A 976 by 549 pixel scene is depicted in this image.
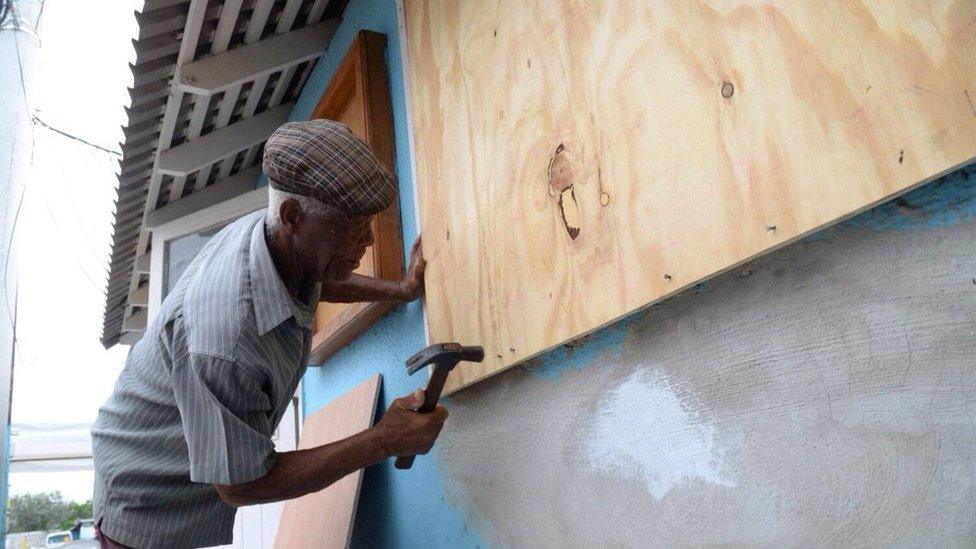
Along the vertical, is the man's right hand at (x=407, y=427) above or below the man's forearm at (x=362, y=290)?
below

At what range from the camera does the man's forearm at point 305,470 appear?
1675 millimetres

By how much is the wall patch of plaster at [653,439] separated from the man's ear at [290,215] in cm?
90

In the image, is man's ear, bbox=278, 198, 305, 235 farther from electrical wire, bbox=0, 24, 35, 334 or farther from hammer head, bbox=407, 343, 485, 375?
electrical wire, bbox=0, 24, 35, 334

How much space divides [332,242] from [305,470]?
1.87 ft

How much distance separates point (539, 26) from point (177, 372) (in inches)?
48.0

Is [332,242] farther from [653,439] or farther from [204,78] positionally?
[204,78]

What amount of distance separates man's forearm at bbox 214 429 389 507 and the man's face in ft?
1.52

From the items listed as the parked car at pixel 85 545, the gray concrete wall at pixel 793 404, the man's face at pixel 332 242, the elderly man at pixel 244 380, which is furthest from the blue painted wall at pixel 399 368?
the parked car at pixel 85 545

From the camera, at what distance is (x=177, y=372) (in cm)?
170

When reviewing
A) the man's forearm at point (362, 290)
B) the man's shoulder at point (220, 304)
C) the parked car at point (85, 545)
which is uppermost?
the man's forearm at point (362, 290)

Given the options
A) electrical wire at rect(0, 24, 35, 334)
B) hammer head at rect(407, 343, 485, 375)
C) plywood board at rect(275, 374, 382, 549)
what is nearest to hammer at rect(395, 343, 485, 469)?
hammer head at rect(407, 343, 485, 375)

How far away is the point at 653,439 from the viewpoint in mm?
1431

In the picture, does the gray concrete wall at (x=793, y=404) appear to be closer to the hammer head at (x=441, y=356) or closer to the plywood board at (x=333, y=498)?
the hammer head at (x=441, y=356)

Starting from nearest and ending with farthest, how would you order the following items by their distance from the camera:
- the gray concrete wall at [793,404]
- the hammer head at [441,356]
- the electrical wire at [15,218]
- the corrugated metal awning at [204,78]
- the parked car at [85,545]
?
1. the gray concrete wall at [793,404]
2. the hammer head at [441,356]
3. the parked car at [85,545]
4. the corrugated metal awning at [204,78]
5. the electrical wire at [15,218]
